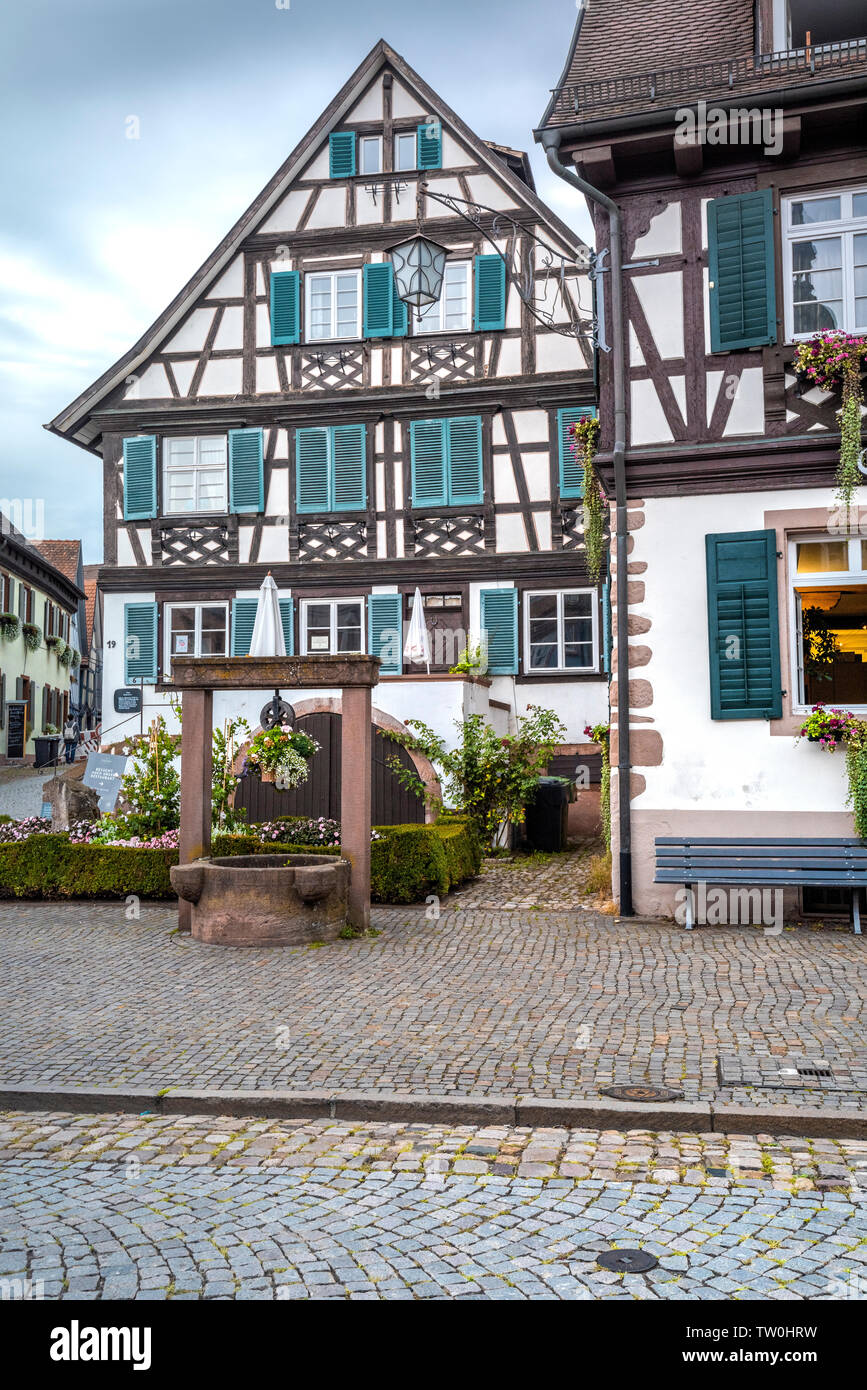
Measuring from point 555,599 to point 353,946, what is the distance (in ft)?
36.1

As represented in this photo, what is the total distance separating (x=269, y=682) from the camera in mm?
9922

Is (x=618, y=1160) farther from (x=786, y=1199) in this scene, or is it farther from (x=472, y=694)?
(x=472, y=694)

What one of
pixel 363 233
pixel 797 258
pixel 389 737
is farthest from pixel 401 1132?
pixel 363 233

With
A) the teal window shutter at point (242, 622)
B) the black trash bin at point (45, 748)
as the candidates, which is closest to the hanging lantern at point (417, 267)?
the teal window shutter at point (242, 622)

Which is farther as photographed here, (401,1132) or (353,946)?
(353,946)

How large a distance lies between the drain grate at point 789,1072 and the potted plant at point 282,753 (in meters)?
5.34

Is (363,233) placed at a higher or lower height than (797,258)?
higher

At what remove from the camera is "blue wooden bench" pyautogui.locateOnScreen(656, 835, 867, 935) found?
9.83m

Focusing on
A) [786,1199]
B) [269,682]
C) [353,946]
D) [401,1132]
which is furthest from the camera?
[269,682]

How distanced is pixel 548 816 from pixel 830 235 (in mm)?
7911

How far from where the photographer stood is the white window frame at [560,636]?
19031 millimetres

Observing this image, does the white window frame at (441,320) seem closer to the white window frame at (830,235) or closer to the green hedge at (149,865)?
the white window frame at (830,235)

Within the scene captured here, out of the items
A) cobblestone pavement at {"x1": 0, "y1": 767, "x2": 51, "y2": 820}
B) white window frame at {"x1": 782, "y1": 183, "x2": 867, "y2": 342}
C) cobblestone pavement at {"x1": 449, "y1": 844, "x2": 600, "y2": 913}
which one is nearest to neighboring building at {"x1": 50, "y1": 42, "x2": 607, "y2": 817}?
cobblestone pavement at {"x1": 0, "y1": 767, "x2": 51, "y2": 820}

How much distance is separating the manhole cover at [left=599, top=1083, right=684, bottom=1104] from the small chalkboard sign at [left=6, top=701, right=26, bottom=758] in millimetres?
31812
